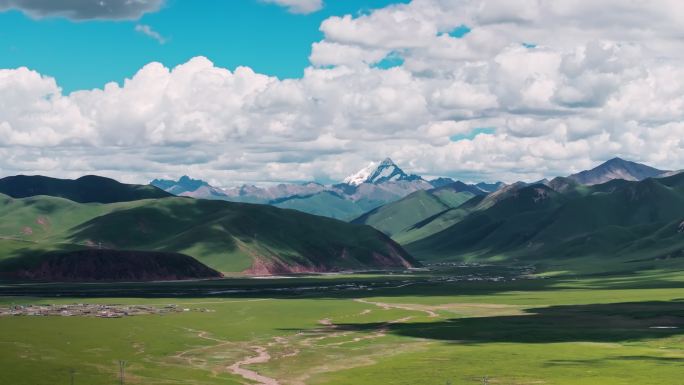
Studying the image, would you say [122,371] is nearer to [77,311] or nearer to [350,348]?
[350,348]

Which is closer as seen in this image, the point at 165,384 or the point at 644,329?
the point at 165,384

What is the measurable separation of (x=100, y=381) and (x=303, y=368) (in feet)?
89.1

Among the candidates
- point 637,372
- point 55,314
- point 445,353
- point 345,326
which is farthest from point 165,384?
point 55,314

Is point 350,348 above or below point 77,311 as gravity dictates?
below

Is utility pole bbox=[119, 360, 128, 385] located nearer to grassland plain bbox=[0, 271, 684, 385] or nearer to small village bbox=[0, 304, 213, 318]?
grassland plain bbox=[0, 271, 684, 385]

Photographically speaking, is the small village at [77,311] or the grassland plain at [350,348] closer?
the grassland plain at [350,348]

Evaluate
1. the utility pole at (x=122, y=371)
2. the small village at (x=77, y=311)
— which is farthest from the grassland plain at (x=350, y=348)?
the small village at (x=77, y=311)

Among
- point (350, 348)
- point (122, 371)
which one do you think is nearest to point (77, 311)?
point (350, 348)

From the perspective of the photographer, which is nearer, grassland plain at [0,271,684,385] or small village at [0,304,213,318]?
grassland plain at [0,271,684,385]

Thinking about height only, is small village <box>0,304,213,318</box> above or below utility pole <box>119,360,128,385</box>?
above

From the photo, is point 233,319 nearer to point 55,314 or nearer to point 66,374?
point 55,314

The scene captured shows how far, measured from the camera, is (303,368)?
4766 inches

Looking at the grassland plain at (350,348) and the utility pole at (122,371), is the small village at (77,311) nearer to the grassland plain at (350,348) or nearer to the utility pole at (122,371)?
the grassland plain at (350,348)

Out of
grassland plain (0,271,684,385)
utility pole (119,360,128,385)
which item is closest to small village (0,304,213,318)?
grassland plain (0,271,684,385)
